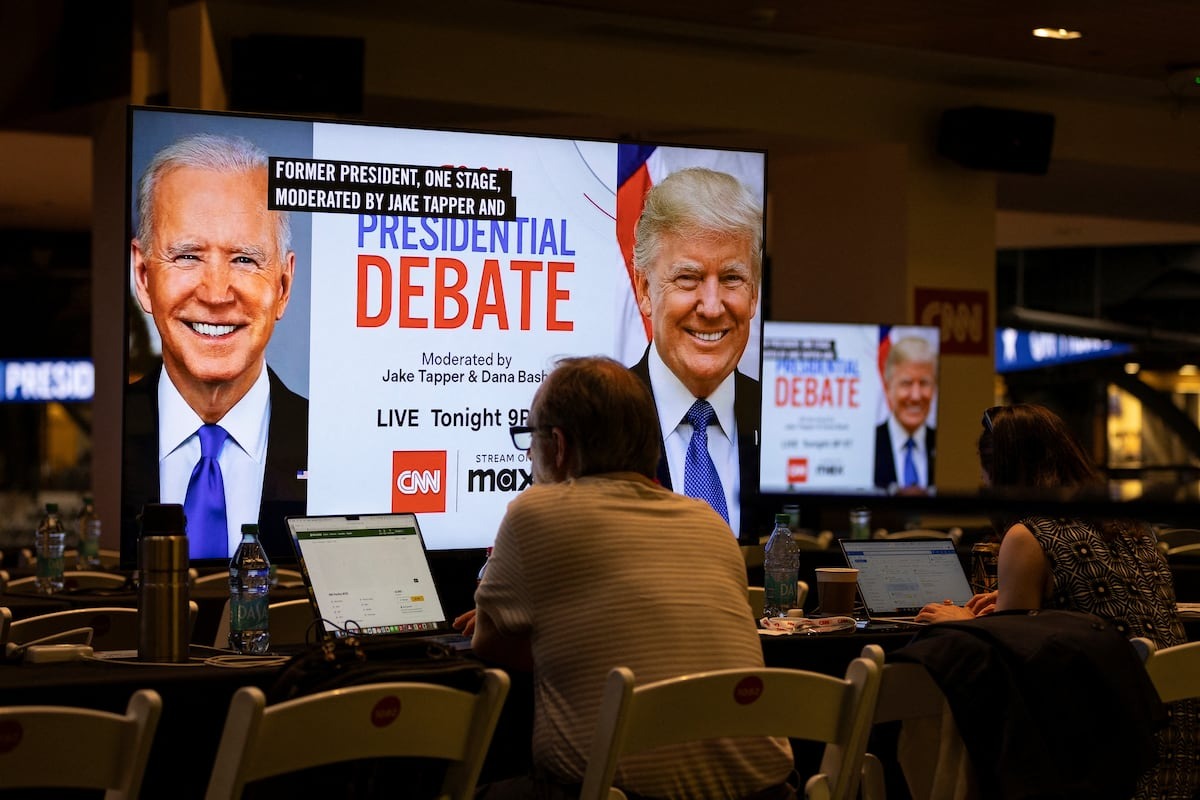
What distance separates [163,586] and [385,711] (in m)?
0.87

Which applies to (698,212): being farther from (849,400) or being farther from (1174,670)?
(849,400)

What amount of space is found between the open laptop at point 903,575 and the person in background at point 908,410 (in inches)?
191

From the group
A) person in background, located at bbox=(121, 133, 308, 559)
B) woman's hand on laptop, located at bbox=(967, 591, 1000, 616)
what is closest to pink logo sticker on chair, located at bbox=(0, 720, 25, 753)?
person in background, located at bbox=(121, 133, 308, 559)

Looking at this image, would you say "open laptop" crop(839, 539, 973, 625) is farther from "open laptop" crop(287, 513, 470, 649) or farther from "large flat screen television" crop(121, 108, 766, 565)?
"open laptop" crop(287, 513, 470, 649)

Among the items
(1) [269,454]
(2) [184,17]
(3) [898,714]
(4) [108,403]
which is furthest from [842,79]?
(3) [898,714]

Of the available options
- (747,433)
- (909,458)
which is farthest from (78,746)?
(909,458)

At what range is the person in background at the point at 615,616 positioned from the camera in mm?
2289

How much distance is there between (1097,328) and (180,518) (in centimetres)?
1445

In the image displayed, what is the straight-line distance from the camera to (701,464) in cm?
402

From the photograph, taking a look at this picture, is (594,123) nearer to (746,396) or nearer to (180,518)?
(746,396)

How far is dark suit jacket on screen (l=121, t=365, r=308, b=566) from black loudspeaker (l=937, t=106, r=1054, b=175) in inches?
242

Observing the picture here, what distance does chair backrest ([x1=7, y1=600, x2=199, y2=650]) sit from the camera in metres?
3.31

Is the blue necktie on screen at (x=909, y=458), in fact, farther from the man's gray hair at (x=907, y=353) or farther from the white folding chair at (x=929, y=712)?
the white folding chair at (x=929, y=712)

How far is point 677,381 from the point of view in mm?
4000
